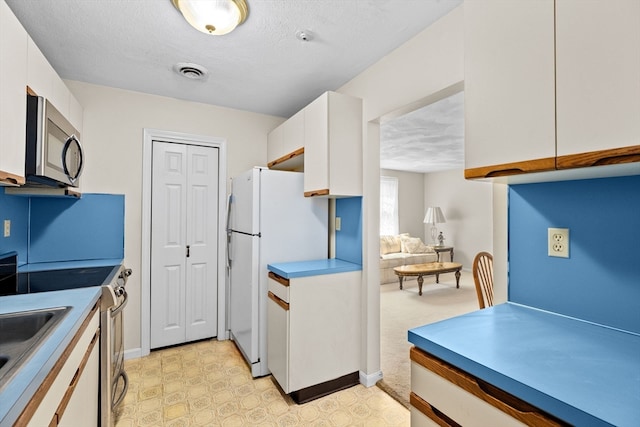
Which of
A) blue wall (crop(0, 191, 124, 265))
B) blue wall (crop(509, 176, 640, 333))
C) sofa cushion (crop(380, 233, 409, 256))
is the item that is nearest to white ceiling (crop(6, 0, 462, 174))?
blue wall (crop(0, 191, 124, 265))

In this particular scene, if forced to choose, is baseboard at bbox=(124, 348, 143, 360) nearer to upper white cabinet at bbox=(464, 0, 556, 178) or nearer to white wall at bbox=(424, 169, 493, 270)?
upper white cabinet at bbox=(464, 0, 556, 178)

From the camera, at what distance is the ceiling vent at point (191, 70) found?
2.28 metres

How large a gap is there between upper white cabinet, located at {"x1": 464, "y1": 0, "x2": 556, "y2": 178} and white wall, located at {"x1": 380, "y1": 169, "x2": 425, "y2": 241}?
20.8 ft

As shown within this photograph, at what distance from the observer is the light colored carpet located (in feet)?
7.89

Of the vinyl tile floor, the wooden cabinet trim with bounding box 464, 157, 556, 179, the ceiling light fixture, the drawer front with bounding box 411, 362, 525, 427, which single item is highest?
the ceiling light fixture

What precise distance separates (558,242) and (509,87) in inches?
26.3

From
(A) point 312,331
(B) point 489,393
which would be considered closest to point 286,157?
(A) point 312,331

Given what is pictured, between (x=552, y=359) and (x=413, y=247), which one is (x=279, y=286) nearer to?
(x=552, y=359)

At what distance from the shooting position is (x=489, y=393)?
2.74ft

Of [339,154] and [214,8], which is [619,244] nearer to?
[339,154]

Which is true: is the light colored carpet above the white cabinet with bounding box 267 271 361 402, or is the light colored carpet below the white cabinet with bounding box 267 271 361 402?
below

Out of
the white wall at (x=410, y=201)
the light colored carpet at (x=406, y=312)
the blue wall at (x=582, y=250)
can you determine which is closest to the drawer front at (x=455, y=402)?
the blue wall at (x=582, y=250)

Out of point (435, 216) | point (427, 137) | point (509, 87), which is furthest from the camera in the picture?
point (435, 216)

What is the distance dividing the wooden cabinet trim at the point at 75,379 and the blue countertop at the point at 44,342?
0.19 m
